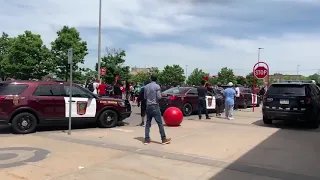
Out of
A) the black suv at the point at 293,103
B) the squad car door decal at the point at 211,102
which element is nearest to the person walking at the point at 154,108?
the black suv at the point at 293,103

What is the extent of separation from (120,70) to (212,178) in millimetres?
38226

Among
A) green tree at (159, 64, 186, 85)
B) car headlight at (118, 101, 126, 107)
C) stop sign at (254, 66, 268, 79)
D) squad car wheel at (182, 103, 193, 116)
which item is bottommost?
squad car wheel at (182, 103, 193, 116)

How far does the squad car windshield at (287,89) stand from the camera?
12238 millimetres

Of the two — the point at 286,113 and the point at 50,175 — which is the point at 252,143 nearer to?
the point at 286,113

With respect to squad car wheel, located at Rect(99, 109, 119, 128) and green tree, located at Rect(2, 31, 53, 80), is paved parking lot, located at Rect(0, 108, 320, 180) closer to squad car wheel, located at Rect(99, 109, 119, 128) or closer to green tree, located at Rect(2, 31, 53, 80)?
squad car wheel, located at Rect(99, 109, 119, 128)

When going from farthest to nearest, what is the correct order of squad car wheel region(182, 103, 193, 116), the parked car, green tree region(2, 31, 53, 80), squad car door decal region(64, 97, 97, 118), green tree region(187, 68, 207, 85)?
green tree region(187, 68, 207, 85) → green tree region(2, 31, 53, 80) → squad car wheel region(182, 103, 193, 116) → the parked car → squad car door decal region(64, 97, 97, 118)

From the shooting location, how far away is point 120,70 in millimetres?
43469

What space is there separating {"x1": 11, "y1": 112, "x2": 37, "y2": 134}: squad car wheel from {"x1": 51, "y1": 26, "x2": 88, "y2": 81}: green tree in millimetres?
32851

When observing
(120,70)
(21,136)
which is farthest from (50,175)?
(120,70)

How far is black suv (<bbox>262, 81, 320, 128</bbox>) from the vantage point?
12.0 meters

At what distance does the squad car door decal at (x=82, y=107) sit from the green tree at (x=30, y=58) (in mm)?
34061

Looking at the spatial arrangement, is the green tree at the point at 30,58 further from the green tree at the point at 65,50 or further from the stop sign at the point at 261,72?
the stop sign at the point at 261,72

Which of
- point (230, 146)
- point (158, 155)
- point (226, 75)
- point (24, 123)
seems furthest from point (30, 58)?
point (226, 75)

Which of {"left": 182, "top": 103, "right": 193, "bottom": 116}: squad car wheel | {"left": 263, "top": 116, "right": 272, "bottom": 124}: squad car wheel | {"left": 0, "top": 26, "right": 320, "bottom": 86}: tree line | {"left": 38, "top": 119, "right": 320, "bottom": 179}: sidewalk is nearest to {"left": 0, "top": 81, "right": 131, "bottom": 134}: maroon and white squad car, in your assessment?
{"left": 38, "top": 119, "right": 320, "bottom": 179}: sidewalk
